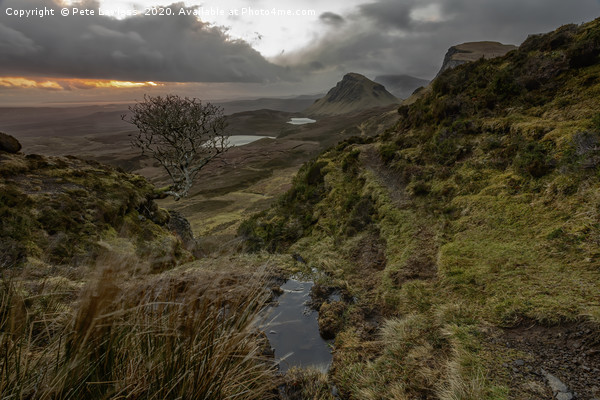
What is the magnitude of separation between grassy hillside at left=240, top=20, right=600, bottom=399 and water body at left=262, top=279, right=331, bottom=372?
16.7 inches

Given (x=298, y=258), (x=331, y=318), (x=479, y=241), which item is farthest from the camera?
(x=298, y=258)

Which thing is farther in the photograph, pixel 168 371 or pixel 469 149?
pixel 469 149

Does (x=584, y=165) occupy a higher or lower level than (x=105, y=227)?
higher

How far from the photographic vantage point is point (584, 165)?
22.2 feet

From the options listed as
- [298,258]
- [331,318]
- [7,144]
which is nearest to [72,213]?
[7,144]

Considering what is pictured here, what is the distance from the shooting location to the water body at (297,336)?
17.8 ft

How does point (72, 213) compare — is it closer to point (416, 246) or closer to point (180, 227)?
point (180, 227)

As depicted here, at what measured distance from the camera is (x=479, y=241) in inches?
280

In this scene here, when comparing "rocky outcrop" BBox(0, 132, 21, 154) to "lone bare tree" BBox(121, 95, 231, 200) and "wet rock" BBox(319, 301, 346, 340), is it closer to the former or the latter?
"lone bare tree" BBox(121, 95, 231, 200)

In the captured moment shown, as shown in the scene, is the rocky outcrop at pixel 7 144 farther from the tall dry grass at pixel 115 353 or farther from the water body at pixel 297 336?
the tall dry grass at pixel 115 353

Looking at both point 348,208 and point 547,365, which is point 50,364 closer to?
point 547,365

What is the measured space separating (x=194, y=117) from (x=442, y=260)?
24.3 m

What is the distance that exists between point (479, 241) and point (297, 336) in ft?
16.9

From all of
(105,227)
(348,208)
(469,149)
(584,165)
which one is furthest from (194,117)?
(584,165)
